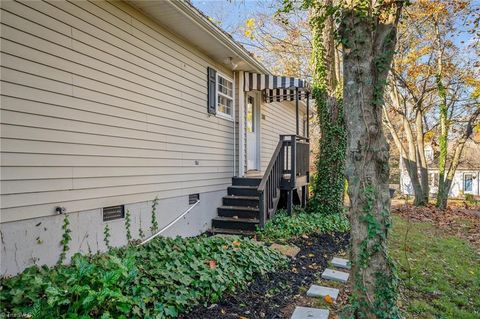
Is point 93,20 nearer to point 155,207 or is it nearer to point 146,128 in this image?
point 146,128

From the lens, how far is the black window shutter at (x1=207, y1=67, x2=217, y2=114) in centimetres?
707

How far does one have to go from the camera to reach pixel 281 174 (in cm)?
767

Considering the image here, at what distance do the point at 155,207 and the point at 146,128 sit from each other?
1279mm

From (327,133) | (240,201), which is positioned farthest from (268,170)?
(327,133)

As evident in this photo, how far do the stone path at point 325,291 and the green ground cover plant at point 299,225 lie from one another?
3.99 ft

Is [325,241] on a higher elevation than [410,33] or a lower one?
lower

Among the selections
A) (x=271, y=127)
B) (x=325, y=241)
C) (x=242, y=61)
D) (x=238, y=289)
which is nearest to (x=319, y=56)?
(x=242, y=61)

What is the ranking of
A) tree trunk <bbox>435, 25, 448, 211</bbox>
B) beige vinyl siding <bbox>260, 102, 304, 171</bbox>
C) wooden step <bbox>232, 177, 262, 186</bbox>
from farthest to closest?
tree trunk <bbox>435, 25, 448, 211</bbox> → beige vinyl siding <bbox>260, 102, 304, 171</bbox> → wooden step <bbox>232, 177, 262, 186</bbox>

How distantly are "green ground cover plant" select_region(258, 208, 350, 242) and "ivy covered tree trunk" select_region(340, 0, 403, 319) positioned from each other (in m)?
3.32

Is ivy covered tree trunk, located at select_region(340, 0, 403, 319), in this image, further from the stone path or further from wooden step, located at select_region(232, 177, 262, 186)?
wooden step, located at select_region(232, 177, 262, 186)

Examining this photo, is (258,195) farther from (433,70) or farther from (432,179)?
(432,179)

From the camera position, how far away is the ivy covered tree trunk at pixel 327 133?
332 inches

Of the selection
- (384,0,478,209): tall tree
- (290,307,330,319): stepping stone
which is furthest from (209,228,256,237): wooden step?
(384,0,478,209): tall tree

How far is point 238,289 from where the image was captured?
12.5ft
